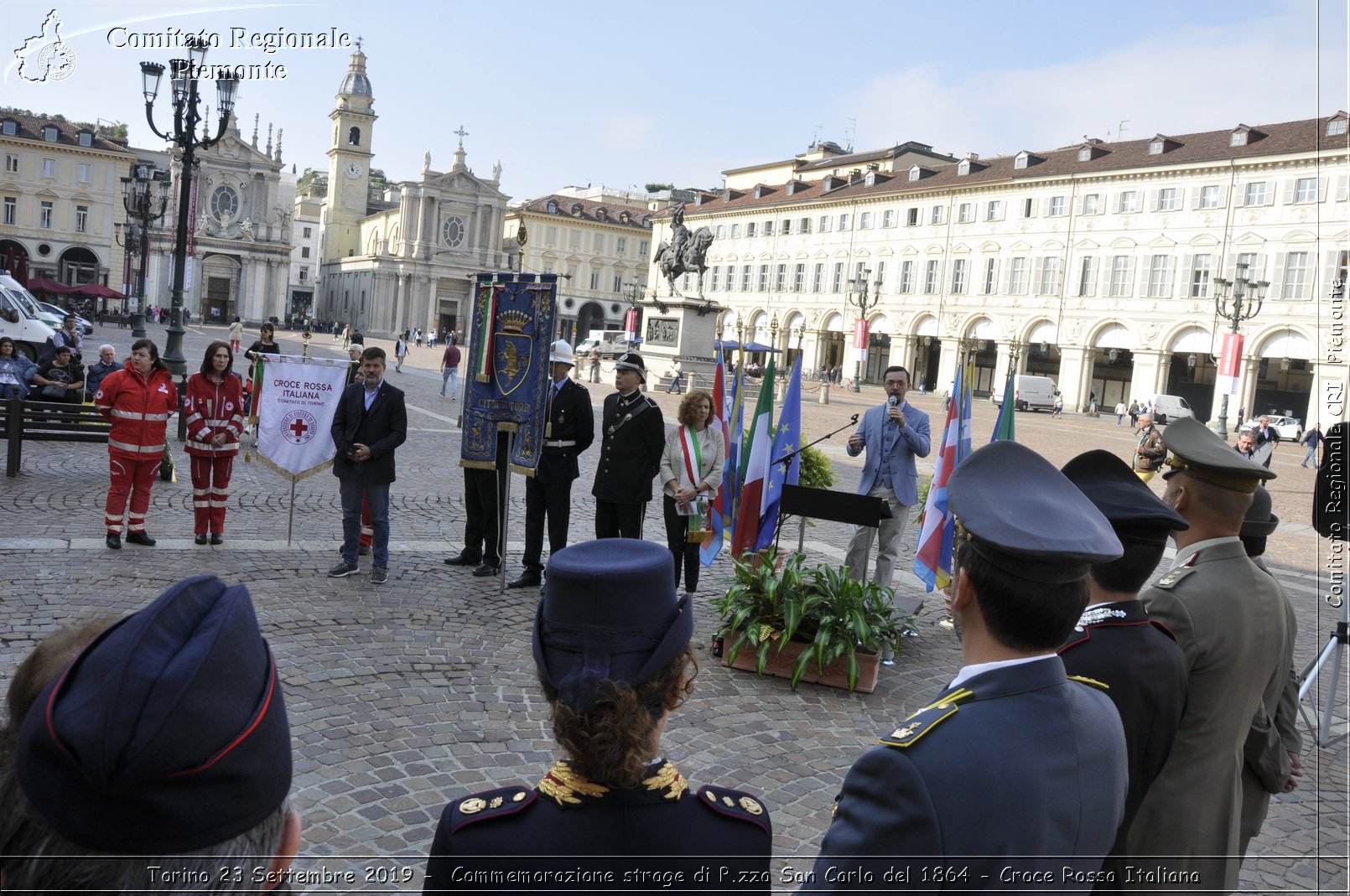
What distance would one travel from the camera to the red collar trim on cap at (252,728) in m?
1.33

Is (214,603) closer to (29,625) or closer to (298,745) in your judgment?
(298,745)

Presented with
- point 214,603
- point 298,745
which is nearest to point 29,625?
point 298,745

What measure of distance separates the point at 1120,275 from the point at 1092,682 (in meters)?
54.2

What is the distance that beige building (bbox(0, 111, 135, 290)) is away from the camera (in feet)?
216

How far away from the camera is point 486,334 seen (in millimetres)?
8406

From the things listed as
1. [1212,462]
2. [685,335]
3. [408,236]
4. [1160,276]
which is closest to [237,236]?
[408,236]

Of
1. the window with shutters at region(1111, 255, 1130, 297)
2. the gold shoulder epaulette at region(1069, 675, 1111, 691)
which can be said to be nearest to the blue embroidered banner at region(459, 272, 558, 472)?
the gold shoulder epaulette at region(1069, 675, 1111, 691)

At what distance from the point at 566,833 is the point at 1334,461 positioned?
5531 mm

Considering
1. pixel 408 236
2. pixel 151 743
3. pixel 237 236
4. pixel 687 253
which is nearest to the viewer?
pixel 151 743

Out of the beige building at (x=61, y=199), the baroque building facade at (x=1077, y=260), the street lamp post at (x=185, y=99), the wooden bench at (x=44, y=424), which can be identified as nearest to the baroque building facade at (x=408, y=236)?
the beige building at (x=61, y=199)

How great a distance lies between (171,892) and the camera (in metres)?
1.36

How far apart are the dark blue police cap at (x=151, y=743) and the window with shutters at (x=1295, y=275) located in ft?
165

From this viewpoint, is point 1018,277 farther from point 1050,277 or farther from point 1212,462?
point 1212,462

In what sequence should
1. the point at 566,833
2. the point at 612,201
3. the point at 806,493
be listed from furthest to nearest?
the point at 612,201 → the point at 806,493 → the point at 566,833
